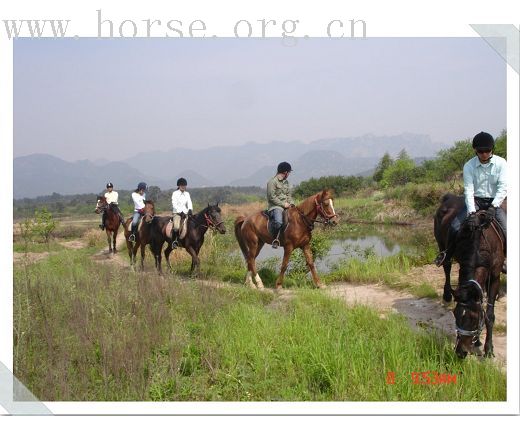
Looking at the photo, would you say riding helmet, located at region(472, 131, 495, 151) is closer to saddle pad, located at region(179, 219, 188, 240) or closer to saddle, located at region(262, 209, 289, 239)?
saddle, located at region(262, 209, 289, 239)

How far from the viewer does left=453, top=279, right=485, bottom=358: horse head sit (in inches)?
158

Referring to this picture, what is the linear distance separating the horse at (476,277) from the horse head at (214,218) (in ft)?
19.2

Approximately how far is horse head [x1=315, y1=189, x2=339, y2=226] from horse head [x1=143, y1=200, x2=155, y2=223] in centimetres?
512

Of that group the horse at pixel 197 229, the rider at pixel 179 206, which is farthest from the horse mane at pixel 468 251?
the rider at pixel 179 206

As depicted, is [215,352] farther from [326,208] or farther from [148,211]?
[148,211]

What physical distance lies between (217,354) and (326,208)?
439cm

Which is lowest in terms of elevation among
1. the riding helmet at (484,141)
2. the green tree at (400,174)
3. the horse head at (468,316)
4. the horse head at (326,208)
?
the horse head at (468,316)

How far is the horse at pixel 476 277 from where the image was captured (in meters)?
4.02

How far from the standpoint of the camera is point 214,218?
31.9ft

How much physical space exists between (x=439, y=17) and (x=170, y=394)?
4.94 m

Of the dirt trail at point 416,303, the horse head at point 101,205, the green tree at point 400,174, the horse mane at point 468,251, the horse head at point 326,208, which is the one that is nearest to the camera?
the horse mane at point 468,251

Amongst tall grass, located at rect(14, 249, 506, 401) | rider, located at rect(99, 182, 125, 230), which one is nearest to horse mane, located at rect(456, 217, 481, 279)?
tall grass, located at rect(14, 249, 506, 401)

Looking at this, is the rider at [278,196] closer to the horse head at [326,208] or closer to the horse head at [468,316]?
the horse head at [326,208]

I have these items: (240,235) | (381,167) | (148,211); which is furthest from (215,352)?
(381,167)
